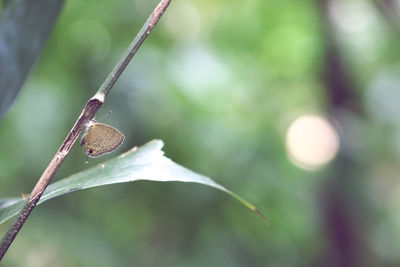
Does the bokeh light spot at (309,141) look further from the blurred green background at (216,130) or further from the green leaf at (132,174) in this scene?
the green leaf at (132,174)

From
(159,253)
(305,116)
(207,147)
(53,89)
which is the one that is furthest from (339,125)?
(53,89)

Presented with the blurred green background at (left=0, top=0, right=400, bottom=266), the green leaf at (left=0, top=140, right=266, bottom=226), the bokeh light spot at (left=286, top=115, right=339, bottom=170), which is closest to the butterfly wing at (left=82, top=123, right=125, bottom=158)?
the green leaf at (left=0, top=140, right=266, bottom=226)

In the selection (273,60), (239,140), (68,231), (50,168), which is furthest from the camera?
(273,60)

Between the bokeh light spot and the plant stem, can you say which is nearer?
the plant stem

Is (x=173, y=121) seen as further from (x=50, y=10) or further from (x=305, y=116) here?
(x=50, y=10)

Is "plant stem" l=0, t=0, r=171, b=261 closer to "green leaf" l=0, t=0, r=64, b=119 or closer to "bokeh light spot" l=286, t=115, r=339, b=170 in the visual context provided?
"green leaf" l=0, t=0, r=64, b=119
